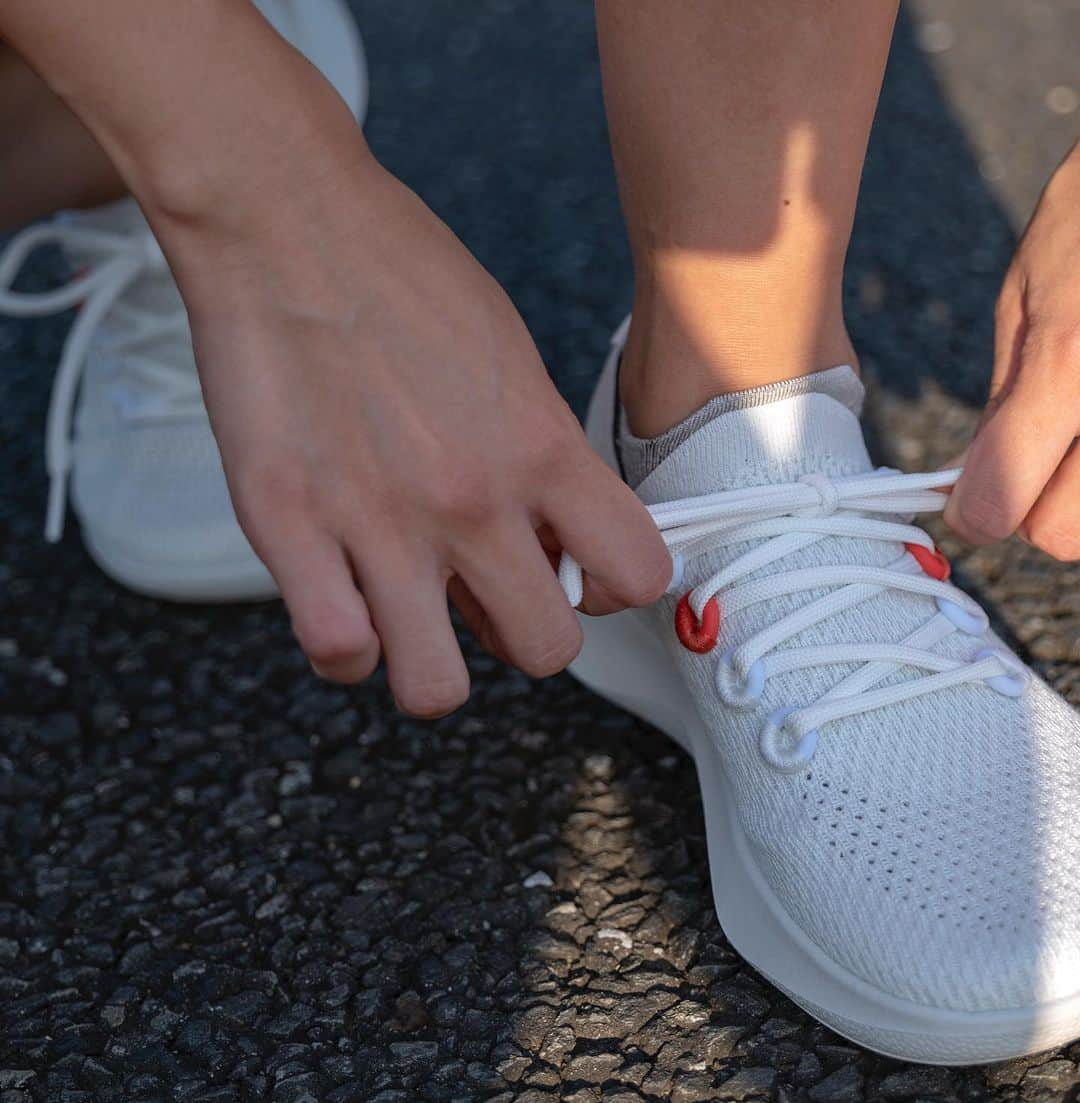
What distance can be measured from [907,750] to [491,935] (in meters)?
0.33

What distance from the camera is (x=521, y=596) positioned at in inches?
29.2

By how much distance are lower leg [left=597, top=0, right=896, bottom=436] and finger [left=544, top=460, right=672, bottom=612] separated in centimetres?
20

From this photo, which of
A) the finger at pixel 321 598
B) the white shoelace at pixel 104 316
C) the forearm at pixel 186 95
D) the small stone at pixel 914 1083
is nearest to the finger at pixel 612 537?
the finger at pixel 321 598

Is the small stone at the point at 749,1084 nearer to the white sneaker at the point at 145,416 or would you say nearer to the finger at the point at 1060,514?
the finger at the point at 1060,514

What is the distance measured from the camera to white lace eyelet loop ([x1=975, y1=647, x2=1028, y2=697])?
2.89 feet

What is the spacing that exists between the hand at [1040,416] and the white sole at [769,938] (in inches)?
10.1

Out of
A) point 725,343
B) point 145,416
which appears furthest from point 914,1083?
point 145,416

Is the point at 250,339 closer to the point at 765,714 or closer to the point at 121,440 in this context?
the point at 765,714

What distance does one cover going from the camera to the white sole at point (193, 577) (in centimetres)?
125

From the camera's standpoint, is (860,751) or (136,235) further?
(136,235)

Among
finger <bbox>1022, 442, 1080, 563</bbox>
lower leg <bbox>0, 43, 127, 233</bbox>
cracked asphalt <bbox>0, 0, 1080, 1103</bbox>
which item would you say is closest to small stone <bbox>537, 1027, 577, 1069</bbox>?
cracked asphalt <bbox>0, 0, 1080, 1103</bbox>

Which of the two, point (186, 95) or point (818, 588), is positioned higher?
point (186, 95)

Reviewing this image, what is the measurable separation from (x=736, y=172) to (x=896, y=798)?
429mm

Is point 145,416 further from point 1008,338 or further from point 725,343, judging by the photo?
point 1008,338
